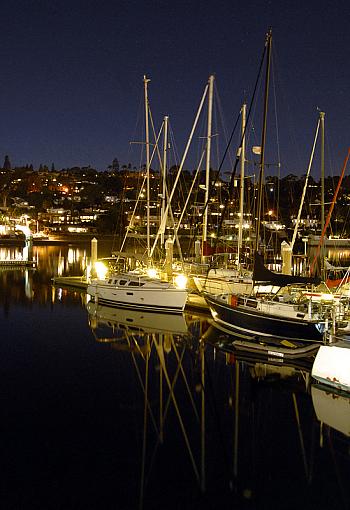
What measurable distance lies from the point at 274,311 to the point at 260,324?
75 cm

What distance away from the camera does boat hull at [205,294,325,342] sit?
15.7m

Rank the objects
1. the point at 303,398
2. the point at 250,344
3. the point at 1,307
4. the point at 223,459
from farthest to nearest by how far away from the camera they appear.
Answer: the point at 1,307 → the point at 250,344 → the point at 303,398 → the point at 223,459

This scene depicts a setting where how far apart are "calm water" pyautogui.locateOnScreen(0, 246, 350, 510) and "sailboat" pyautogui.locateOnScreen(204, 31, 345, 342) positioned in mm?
1199

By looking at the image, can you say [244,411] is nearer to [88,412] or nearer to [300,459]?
[300,459]

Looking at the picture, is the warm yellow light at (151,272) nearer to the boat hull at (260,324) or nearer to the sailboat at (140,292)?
the sailboat at (140,292)

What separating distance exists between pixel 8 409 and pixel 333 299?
36.2 feet

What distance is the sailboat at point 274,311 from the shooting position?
15633mm

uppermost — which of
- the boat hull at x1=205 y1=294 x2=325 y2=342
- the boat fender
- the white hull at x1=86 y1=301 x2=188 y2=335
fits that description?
the boat fender

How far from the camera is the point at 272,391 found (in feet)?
42.2

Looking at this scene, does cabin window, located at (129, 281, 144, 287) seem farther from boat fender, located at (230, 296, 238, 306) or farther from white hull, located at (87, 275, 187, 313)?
boat fender, located at (230, 296, 238, 306)

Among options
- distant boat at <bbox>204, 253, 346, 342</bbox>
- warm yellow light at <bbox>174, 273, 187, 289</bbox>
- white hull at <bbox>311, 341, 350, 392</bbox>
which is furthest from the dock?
white hull at <bbox>311, 341, 350, 392</bbox>

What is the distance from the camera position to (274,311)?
16.6 metres

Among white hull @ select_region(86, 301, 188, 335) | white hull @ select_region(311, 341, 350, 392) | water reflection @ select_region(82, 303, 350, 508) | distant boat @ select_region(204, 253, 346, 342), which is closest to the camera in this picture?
water reflection @ select_region(82, 303, 350, 508)

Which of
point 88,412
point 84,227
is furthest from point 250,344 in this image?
point 84,227
